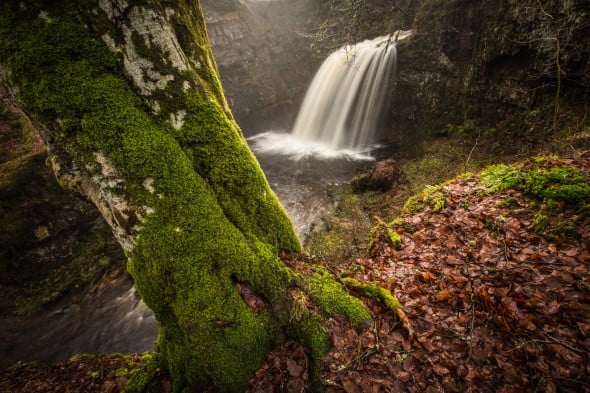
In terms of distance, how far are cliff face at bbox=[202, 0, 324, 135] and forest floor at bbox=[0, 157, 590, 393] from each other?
16.7 metres

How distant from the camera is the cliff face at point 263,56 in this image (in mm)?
18141

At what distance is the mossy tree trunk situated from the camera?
1850 millimetres

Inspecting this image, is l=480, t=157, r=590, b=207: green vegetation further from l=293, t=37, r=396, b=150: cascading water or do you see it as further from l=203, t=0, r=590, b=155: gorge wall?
l=293, t=37, r=396, b=150: cascading water

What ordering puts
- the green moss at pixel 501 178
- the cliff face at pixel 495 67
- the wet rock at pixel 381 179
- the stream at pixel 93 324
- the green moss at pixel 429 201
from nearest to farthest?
the green moss at pixel 501 178, the green moss at pixel 429 201, the stream at pixel 93 324, the cliff face at pixel 495 67, the wet rock at pixel 381 179

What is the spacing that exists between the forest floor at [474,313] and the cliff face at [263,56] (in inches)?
656

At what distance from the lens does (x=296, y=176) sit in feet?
39.5

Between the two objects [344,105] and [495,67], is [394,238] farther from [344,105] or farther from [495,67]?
[344,105]

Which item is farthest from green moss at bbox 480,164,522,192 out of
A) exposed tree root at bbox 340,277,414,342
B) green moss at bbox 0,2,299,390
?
green moss at bbox 0,2,299,390

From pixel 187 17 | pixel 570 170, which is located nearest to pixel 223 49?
pixel 187 17

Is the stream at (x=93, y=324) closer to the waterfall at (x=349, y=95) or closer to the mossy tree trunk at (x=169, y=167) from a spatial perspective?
the mossy tree trunk at (x=169, y=167)

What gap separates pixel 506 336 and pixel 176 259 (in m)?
3.03

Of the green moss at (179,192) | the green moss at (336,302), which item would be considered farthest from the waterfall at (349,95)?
the green moss at (336,302)

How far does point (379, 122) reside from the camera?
41.4 feet

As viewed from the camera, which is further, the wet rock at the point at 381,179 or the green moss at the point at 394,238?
the wet rock at the point at 381,179
